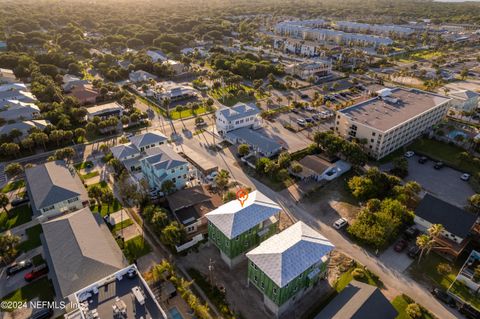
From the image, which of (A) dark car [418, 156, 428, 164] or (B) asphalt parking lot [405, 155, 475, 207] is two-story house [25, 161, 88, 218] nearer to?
(B) asphalt parking lot [405, 155, 475, 207]

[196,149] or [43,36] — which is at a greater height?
[43,36]

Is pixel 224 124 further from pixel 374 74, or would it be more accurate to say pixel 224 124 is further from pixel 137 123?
pixel 374 74

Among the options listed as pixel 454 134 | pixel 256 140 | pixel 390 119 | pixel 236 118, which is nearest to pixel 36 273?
pixel 256 140

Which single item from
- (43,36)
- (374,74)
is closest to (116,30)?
(43,36)

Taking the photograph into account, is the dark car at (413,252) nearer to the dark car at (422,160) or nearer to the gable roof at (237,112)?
the dark car at (422,160)

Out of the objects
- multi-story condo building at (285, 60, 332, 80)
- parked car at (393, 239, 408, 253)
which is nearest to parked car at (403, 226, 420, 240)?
parked car at (393, 239, 408, 253)

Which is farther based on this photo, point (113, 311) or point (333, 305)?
point (333, 305)
